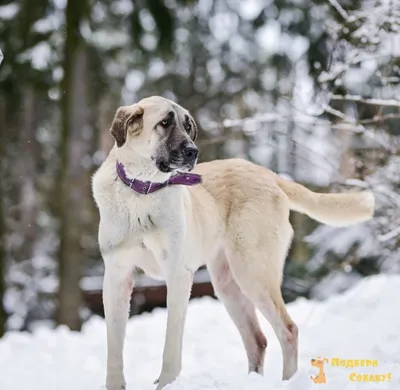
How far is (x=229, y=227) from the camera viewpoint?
443cm

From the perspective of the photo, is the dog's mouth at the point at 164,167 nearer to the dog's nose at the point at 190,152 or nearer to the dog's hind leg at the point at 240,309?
the dog's nose at the point at 190,152

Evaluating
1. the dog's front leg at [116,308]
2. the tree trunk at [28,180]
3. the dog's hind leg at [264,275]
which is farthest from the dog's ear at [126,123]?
the tree trunk at [28,180]

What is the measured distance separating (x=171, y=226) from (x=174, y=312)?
1.60 feet

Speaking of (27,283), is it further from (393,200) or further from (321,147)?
(393,200)

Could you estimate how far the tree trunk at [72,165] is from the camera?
8.78 meters

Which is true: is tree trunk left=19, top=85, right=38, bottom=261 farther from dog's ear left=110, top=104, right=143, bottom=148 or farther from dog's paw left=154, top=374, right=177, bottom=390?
dog's paw left=154, top=374, right=177, bottom=390

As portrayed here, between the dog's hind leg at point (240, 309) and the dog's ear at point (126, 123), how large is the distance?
4.03 feet

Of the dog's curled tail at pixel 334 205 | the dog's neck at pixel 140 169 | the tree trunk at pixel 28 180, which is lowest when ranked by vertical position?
the tree trunk at pixel 28 180

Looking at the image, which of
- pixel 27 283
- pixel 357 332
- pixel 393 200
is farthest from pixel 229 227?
pixel 27 283

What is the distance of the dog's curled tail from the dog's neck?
3.93 feet

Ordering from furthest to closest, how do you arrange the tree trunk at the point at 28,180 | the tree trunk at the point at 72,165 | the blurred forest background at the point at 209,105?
the tree trunk at the point at 28,180 → the tree trunk at the point at 72,165 → the blurred forest background at the point at 209,105

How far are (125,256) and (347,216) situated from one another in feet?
5.36

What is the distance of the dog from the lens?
3.78 m

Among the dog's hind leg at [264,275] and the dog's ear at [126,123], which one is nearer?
the dog's ear at [126,123]
